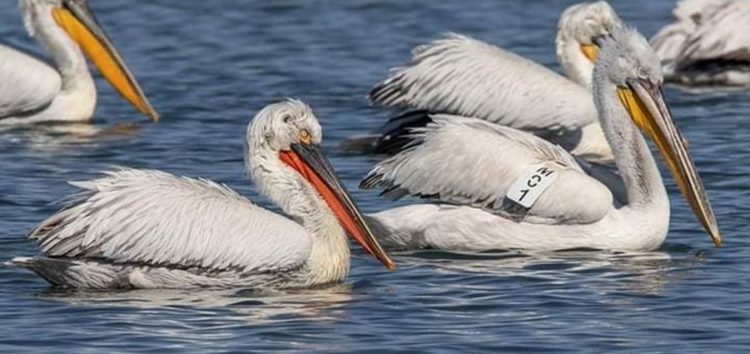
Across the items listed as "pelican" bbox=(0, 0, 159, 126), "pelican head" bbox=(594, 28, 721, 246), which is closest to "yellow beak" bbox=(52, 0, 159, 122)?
"pelican" bbox=(0, 0, 159, 126)

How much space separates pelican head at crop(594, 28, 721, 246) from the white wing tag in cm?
46

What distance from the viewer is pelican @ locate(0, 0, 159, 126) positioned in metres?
12.4

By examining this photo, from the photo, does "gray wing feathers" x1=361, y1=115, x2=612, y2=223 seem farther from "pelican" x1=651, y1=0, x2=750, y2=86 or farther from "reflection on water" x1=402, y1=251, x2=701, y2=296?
Result: "pelican" x1=651, y1=0, x2=750, y2=86

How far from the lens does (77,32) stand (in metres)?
13.1

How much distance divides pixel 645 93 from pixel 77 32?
5086 mm

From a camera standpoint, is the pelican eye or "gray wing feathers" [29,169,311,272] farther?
the pelican eye

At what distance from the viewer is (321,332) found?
7121 mm

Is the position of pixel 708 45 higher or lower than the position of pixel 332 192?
lower

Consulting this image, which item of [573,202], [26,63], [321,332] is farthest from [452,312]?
[26,63]

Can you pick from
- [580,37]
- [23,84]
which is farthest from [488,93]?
[23,84]

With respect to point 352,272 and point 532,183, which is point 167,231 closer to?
point 352,272

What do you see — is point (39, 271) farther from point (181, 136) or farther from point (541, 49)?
point (541, 49)

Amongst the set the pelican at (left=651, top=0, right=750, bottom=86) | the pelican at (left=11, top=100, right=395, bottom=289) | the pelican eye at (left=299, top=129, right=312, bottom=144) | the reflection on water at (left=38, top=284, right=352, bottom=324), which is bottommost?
the pelican at (left=651, top=0, right=750, bottom=86)

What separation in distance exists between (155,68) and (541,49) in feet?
8.58
